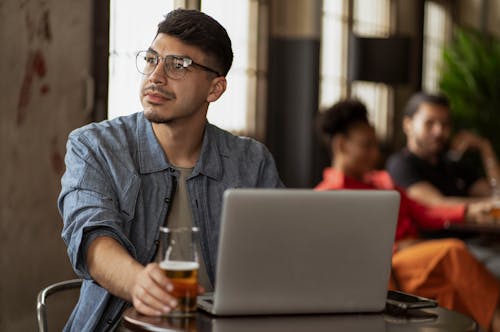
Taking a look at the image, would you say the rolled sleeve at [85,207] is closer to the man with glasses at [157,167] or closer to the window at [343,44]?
the man with glasses at [157,167]

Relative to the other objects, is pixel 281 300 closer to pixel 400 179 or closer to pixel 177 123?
pixel 177 123

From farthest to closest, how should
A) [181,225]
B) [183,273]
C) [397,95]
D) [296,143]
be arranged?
[397,95], [296,143], [181,225], [183,273]

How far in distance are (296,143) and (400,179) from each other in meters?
1.27

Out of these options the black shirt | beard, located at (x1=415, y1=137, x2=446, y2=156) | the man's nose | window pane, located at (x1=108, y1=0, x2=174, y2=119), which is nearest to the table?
the man's nose

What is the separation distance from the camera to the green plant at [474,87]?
804cm

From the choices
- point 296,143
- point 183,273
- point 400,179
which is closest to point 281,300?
point 183,273

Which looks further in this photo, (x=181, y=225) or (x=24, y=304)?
(x=24, y=304)

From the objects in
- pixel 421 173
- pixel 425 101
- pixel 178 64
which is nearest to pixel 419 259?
pixel 421 173

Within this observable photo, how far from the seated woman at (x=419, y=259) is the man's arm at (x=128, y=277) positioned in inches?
77.5

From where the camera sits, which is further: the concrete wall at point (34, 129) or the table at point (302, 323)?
the concrete wall at point (34, 129)

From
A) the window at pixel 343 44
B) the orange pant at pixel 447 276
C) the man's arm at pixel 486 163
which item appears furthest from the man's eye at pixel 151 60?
the window at pixel 343 44

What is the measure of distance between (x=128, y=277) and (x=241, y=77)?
13.0 feet

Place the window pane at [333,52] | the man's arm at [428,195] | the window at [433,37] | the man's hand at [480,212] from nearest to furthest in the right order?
the man's hand at [480,212] → the man's arm at [428,195] → the window pane at [333,52] → the window at [433,37]

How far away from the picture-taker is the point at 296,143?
620cm
